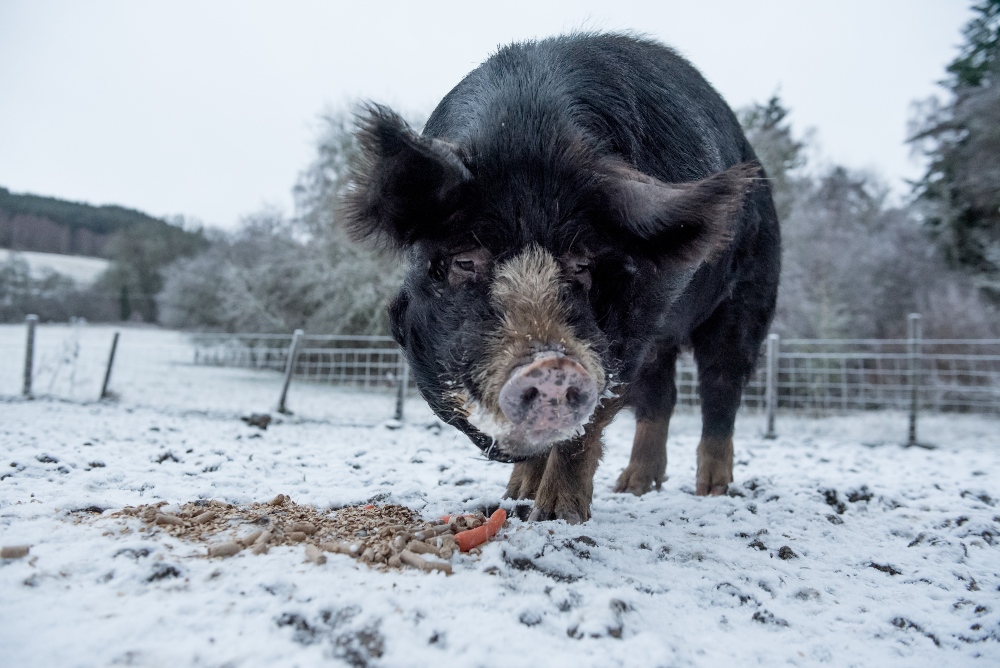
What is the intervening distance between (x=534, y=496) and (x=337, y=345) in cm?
1305

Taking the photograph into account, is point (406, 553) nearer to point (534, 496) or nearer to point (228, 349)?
point (534, 496)

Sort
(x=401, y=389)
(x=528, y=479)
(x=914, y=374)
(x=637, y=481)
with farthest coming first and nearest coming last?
(x=401, y=389), (x=914, y=374), (x=637, y=481), (x=528, y=479)

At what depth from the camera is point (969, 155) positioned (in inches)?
717

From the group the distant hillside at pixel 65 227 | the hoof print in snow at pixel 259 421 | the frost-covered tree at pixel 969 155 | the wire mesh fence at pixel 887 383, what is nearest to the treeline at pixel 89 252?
the distant hillside at pixel 65 227

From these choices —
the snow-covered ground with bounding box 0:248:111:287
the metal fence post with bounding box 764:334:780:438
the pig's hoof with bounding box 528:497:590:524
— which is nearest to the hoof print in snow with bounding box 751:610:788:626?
the pig's hoof with bounding box 528:497:590:524

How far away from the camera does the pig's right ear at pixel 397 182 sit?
2.31 m

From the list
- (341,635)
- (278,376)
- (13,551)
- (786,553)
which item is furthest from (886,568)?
(278,376)

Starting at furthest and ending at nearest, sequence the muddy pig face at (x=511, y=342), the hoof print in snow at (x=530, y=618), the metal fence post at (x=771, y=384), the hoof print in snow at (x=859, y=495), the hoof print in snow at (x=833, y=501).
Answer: the metal fence post at (x=771, y=384) < the hoof print in snow at (x=859, y=495) < the hoof print in snow at (x=833, y=501) < the muddy pig face at (x=511, y=342) < the hoof print in snow at (x=530, y=618)

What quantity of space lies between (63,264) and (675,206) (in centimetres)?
1765

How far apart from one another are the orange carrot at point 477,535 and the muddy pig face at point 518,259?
293mm

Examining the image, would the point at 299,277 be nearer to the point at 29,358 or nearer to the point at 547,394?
the point at 29,358

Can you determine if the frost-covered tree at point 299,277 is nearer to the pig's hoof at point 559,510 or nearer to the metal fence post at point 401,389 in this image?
the metal fence post at point 401,389

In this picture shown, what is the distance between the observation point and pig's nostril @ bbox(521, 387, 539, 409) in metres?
2.02

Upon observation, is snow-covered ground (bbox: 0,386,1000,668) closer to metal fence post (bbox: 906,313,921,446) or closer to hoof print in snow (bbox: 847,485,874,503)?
hoof print in snow (bbox: 847,485,874,503)
